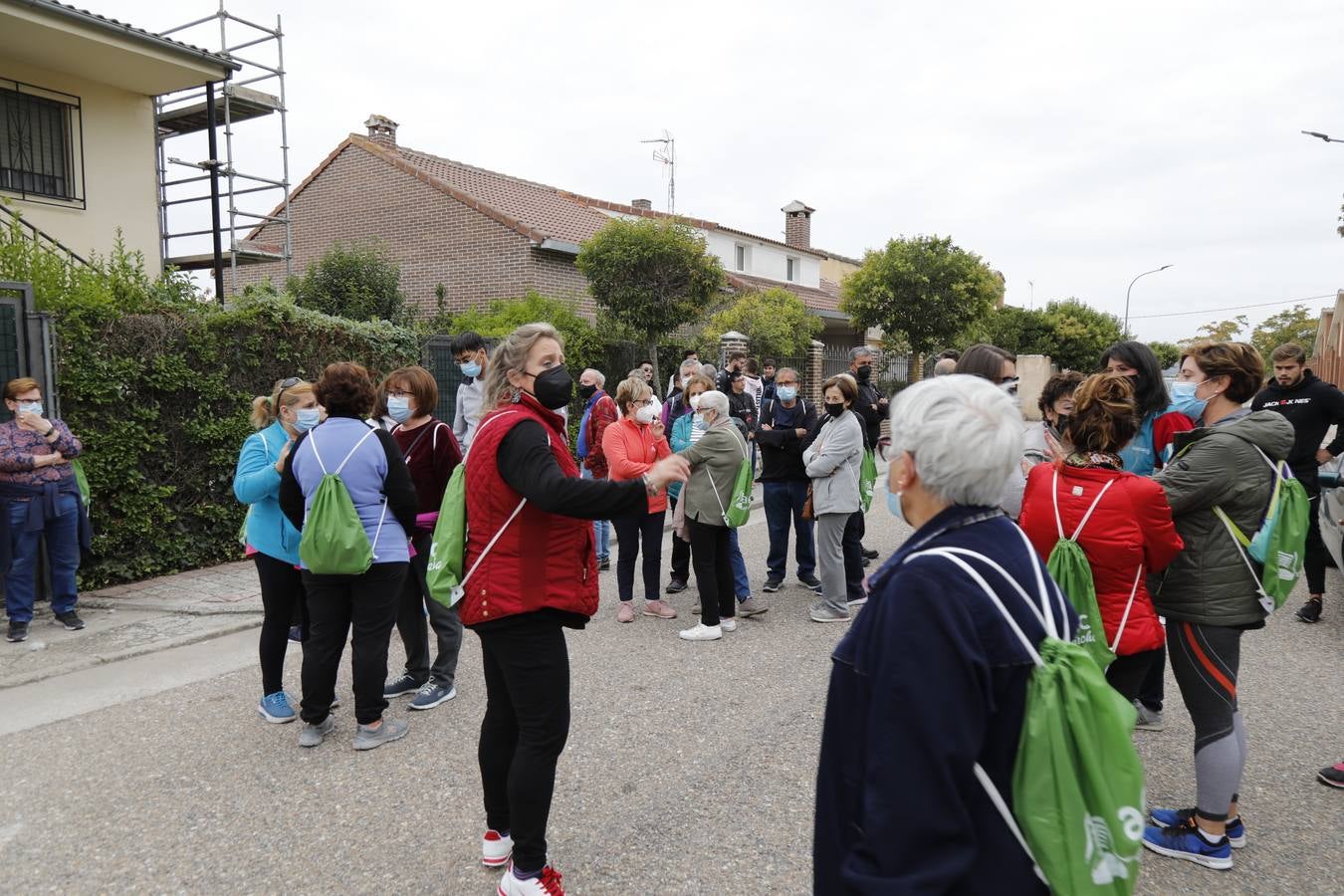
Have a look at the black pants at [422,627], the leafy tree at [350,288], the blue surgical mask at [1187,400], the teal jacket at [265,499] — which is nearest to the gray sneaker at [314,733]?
the black pants at [422,627]

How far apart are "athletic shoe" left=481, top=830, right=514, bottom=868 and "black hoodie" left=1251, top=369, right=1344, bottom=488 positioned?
19.7ft

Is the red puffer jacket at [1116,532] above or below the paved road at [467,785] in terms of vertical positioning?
above

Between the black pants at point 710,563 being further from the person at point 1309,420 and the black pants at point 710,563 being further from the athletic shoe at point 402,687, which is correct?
the person at point 1309,420

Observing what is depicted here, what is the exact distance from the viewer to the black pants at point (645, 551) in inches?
247

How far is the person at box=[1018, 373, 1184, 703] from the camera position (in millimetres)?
2811

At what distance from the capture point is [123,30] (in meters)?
10.2

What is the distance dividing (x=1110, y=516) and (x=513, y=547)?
1.98 metres

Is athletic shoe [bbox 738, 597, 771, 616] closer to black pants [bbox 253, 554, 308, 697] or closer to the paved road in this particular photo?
the paved road

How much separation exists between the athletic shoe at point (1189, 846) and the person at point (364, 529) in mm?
3285

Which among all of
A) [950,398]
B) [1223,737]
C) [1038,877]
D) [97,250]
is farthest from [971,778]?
[97,250]

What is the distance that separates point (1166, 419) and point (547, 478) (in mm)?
2911

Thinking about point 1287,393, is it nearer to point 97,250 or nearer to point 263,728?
point 263,728

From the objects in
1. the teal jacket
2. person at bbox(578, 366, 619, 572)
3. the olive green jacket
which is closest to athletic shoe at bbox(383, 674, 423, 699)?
the teal jacket

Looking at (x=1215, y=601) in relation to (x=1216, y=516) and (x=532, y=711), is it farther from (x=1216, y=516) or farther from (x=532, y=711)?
(x=532, y=711)
